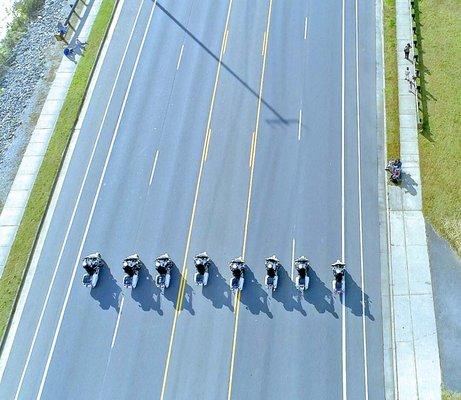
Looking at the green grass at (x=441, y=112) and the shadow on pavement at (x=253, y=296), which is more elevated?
the green grass at (x=441, y=112)

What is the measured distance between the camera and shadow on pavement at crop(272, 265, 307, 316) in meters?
28.2

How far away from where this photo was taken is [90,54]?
4194 cm

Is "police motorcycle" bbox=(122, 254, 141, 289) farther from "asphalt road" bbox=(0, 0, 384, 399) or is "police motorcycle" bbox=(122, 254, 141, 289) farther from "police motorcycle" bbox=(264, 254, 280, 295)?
"police motorcycle" bbox=(264, 254, 280, 295)

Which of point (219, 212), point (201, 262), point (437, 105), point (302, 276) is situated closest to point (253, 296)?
point (302, 276)

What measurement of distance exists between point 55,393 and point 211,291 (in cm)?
981

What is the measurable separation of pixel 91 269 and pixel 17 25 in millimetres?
30743

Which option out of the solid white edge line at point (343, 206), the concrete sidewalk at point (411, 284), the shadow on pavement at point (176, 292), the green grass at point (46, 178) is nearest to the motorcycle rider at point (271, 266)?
the solid white edge line at point (343, 206)

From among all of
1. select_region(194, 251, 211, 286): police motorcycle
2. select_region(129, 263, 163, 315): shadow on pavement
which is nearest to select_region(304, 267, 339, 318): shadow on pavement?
select_region(194, 251, 211, 286): police motorcycle

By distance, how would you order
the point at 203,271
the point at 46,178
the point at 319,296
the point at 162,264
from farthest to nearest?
the point at 46,178
the point at 203,271
the point at 162,264
the point at 319,296

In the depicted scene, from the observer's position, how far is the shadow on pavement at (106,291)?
29.1 meters

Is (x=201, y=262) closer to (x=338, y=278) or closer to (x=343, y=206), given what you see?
(x=338, y=278)

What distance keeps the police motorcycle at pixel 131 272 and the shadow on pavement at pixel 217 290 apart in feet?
13.5

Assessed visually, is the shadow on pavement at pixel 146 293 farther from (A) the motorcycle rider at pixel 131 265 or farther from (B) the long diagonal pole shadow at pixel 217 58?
(B) the long diagonal pole shadow at pixel 217 58

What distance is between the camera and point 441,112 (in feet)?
118
